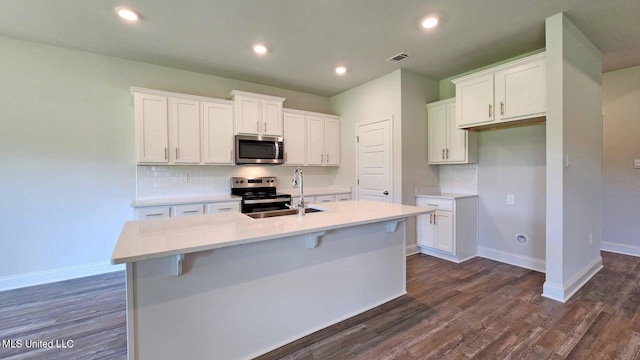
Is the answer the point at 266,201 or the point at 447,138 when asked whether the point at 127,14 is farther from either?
the point at 447,138

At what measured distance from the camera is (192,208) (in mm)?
3529

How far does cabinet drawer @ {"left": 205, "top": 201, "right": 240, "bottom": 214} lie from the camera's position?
3.64 metres

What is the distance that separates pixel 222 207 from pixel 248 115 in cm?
140

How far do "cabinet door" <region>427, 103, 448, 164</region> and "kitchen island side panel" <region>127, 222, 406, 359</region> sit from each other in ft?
6.96

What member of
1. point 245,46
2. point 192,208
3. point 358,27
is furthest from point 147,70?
point 358,27

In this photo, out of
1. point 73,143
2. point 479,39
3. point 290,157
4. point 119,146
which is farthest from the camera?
point 290,157

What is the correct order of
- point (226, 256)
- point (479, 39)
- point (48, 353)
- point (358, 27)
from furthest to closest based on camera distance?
point (479, 39) → point (358, 27) → point (48, 353) → point (226, 256)

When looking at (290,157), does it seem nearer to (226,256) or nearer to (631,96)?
(226,256)

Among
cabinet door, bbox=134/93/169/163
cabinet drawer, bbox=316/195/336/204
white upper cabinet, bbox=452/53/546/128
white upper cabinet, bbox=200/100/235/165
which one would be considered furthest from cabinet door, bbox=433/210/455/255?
cabinet door, bbox=134/93/169/163

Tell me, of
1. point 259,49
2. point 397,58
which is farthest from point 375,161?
point 259,49

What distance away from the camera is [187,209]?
350 cm

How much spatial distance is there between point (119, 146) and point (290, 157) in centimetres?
236

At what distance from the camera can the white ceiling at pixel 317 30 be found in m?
2.42

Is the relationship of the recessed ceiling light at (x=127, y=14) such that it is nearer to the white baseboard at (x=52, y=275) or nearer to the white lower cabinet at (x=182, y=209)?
the white lower cabinet at (x=182, y=209)
